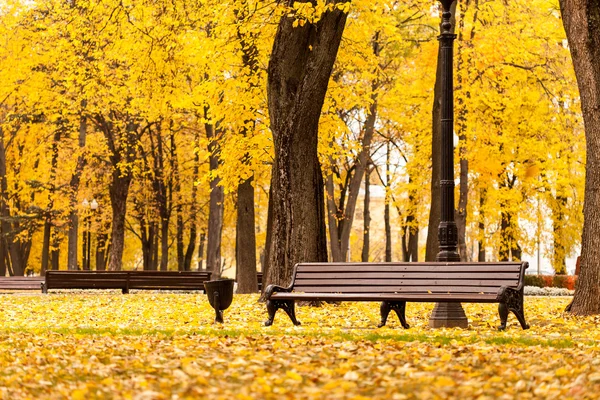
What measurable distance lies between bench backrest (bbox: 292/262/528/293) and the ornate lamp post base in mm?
347

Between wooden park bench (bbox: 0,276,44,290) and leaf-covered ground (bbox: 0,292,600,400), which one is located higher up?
wooden park bench (bbox: 0,276,44,290)

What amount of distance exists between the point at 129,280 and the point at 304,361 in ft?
65.9

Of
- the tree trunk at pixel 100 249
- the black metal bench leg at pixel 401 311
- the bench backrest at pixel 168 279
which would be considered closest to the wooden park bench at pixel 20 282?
the bench backrest at pixel 168 279

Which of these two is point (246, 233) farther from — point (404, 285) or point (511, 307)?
point (511, 307)

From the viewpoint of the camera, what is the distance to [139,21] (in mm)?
21797

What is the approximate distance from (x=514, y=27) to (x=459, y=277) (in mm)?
16882

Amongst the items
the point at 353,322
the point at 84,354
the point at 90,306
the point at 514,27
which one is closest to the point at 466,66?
the point at 514,27

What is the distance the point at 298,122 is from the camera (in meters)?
18.1

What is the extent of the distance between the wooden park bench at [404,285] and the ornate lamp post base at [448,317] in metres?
0.31

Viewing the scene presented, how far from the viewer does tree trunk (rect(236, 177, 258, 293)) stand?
25.3 metres

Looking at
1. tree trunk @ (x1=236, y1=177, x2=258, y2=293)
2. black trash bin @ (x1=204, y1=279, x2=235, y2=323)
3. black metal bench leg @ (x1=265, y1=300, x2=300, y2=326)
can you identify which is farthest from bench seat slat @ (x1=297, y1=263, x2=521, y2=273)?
tree trunk @ (x1=236, y1=177, x2=258, y2=293)

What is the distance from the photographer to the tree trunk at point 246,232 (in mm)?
25266

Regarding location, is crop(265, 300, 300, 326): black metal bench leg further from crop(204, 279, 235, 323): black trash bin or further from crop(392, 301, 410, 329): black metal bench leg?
crop(392, 301, 410, 329): black metal bench leg

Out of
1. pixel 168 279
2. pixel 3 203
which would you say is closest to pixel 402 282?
pixel 168 279
